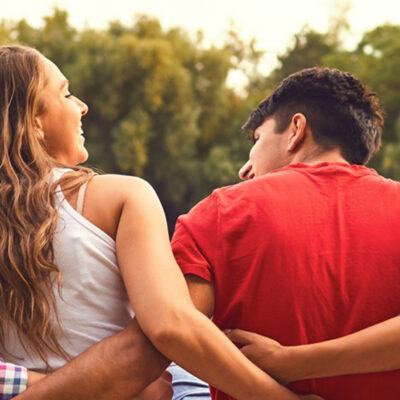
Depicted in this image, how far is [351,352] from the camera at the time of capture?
1.87 metres

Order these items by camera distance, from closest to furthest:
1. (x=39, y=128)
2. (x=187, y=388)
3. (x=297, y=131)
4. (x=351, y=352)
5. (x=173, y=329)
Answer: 1. (x=173, y=329)
2. (x=351, y=352)
3. (x=39, y=128)
4. (x=187, y=388)
5. (x=297, y=131)

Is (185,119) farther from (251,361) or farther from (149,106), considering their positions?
(251,361)

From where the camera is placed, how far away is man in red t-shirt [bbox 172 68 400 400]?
1.92 metres

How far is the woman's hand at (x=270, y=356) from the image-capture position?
1.89 metres

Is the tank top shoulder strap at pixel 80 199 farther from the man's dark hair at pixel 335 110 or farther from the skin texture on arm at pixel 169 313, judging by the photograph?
the man's dark hair at pixel 335 110

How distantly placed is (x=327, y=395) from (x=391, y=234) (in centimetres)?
55

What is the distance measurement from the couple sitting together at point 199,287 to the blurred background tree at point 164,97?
79.4 feet

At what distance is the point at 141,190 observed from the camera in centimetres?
195

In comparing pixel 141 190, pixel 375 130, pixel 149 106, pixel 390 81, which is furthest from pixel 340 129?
pixel 390 81

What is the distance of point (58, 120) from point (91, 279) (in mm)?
673

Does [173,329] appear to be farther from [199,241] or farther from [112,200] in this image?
[112,200]

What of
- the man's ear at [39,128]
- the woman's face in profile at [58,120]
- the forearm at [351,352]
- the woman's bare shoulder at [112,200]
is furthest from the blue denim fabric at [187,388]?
the man's ear at [39,128]

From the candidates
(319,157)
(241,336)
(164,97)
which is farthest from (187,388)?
(164,97)

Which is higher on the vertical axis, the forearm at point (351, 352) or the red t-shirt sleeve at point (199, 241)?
the red t-shirt sleeve at point (199, 241)
